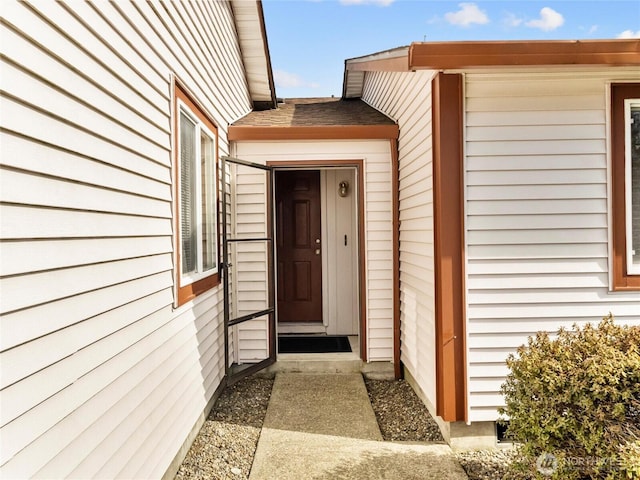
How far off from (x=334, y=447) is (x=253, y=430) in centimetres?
72

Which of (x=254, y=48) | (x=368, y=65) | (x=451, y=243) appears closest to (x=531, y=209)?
(x=451, y=243)

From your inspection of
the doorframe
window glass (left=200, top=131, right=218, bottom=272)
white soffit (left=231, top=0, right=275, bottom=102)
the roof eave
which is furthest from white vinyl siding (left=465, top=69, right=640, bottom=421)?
white soffit (left=231, top=0, right=275, bottom=102)

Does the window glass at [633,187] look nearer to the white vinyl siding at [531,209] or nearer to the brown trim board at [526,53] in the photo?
the white vinyl siding at [531,209]

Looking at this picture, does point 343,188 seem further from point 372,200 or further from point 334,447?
point 334,447

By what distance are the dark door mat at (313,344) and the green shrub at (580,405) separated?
2871 millimetres

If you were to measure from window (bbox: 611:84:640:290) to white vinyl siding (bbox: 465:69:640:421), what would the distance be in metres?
0.07

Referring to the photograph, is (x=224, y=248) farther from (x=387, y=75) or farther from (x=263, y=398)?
(x=387, y=75)

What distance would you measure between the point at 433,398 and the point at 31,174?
304 cm

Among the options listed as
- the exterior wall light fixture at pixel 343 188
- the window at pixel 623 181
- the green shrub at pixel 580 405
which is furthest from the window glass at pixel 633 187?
the exterior wall light fixture at pixel 343 188

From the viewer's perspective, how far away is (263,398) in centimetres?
407

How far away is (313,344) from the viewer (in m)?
5.32

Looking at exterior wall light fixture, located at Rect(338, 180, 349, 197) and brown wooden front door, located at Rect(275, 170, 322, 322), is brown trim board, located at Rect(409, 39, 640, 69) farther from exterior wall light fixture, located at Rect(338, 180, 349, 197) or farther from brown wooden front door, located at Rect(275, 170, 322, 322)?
brown wooden front door, located at Rect(275, 170, 322, 322)

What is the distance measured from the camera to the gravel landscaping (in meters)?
2.81

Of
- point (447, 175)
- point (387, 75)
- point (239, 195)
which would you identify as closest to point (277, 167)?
point (239, 195)
